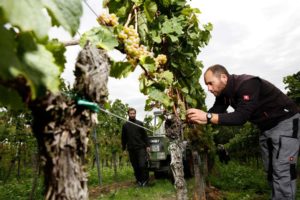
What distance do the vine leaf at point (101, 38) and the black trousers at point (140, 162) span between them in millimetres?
8496

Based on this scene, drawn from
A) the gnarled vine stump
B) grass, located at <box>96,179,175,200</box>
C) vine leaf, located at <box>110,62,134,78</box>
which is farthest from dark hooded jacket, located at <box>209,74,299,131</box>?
grass, located at <box>96,179,175,200</box>

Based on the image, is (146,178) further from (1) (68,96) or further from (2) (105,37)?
(1) (68,96)

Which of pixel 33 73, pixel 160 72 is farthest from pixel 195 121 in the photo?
pixel 33 73

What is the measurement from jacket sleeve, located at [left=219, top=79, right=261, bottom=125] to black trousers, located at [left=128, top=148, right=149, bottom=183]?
7.08 m

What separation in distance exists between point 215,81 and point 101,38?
79.1 inches

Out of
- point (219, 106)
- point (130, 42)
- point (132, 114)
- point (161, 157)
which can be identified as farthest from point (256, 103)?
point (161, 157)

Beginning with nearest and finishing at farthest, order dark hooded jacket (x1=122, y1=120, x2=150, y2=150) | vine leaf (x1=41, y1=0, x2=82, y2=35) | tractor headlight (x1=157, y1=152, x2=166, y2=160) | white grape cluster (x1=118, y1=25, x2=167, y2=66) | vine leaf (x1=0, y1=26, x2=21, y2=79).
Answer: vine leaf (x1=0, y1=26, x2=21, y2=79), vine leaf (x1=41, y1=0, x2=82, y2=35), white grape cluster (x1=118, y1=25, x2=167, y2=66), dark hooded jacket (x1=122, y1=120, x2=150, y2=150), tractor headlight (x1=157, y1=152, x2=166, y2=160)

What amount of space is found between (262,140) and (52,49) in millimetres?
3168

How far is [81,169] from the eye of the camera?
1163 mm

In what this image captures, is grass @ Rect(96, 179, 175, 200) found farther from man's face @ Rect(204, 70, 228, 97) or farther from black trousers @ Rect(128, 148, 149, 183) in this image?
man's face @ Rect(204, 70, 228, 97)

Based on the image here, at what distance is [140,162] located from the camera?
1028 centimetres

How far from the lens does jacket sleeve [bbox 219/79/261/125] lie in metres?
3.41

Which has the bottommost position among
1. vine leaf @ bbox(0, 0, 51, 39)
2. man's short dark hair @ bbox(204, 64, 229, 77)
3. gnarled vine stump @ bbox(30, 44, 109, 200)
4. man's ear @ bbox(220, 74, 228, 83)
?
gnarled vine stump @ bbox(30, 44, 109, 200)

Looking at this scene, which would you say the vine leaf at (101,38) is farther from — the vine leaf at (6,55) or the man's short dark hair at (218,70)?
the man's short dark hair at (218,70)
